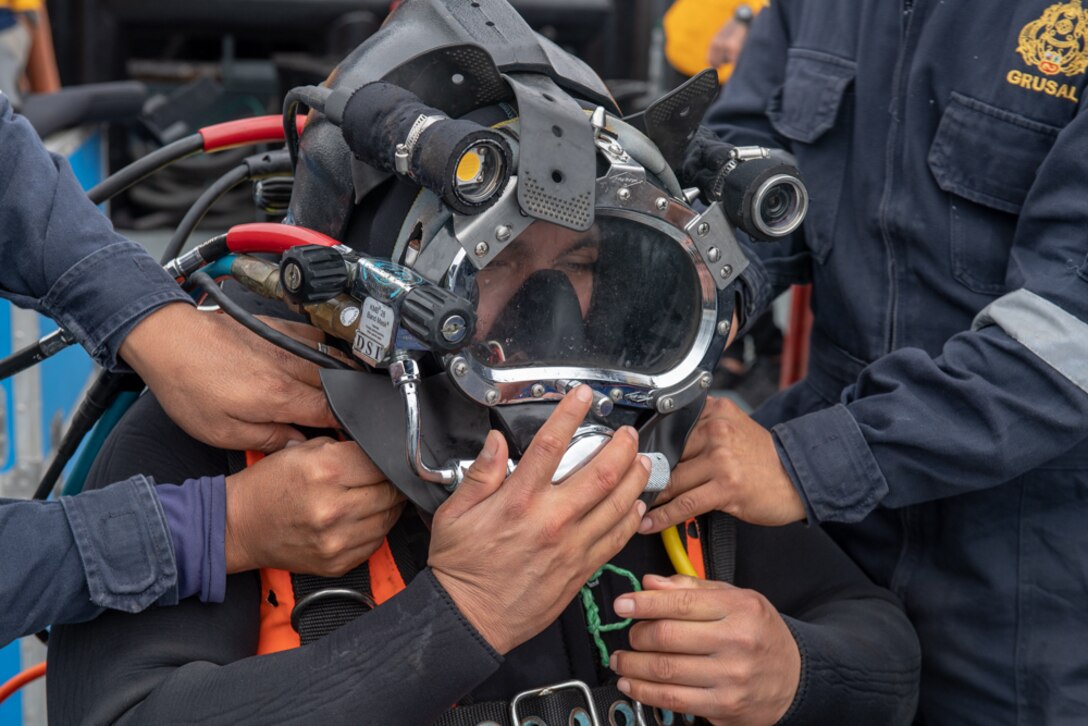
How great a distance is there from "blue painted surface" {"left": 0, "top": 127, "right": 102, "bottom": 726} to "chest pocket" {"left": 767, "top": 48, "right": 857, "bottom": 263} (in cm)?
152

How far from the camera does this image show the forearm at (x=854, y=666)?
142 cm

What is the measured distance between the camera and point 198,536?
4.14 ft

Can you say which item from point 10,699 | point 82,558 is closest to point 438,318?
point 82,558

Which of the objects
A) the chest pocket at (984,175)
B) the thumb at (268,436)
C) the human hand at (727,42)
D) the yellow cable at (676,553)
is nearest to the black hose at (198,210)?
the thumb at (268,436)

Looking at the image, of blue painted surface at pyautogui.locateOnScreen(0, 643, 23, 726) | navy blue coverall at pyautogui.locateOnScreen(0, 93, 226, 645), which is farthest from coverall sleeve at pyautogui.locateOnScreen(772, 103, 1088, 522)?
blue painted surface at pyautogui.locateOnScreen(0, 643, 23, 726)

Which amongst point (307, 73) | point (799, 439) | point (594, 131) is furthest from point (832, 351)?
point (307, 73)

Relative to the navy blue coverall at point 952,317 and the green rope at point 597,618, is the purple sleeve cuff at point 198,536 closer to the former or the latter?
the green rope at point 597,618

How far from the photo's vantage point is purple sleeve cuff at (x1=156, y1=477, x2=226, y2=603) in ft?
4.13

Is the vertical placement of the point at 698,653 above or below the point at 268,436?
below

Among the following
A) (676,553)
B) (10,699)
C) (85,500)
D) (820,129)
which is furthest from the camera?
(10,699)

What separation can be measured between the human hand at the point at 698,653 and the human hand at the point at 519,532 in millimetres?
137

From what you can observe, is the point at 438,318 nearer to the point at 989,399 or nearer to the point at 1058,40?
the point at 989,399

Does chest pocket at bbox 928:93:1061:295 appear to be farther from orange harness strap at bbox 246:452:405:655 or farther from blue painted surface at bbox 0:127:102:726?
blue painted surface at bbox 0:127:102:726

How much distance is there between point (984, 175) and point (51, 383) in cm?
222
